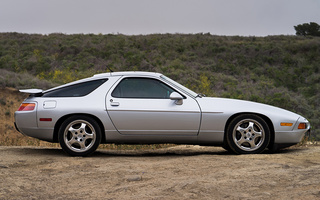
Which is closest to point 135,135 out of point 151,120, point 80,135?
point 151,120

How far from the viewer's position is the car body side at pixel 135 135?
7621mm

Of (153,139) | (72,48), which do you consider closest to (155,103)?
(153,139)

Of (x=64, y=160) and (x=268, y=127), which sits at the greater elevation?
(x=268, y=127)

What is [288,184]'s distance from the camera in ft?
17.9

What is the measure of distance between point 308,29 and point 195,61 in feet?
93.2

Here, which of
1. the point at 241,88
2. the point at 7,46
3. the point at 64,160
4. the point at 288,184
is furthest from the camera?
the point at 7,46

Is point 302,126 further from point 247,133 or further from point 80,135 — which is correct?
point 80,135

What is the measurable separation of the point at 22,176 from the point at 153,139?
7.71 ft

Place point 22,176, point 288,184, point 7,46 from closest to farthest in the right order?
point 288,184, point 22,176, point 7,46

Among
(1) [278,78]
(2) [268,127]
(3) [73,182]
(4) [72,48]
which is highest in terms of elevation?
(4) [72,48]

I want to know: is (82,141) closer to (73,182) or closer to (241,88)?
(73,182)

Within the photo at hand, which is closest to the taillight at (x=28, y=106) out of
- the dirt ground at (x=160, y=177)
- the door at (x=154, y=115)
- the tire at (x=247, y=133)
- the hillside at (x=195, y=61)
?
the dirt ground at (x=160, y=177)

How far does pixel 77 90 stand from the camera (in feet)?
26.0

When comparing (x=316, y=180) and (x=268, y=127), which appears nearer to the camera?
(x=316, y=180)
